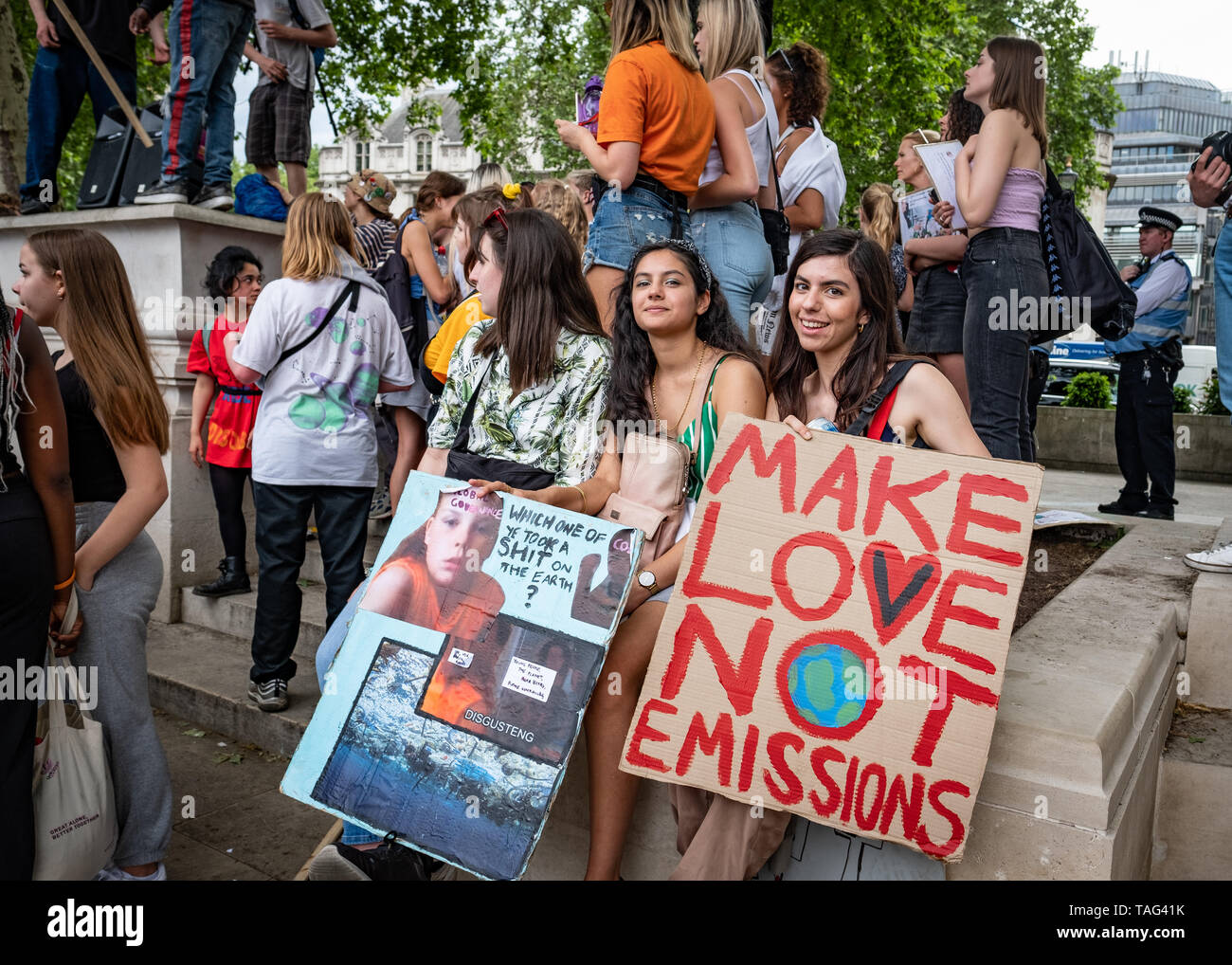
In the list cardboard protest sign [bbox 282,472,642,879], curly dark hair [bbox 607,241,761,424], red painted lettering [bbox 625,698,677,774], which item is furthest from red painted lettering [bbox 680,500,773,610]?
curly dark hair [bbox 607,241,761,424]

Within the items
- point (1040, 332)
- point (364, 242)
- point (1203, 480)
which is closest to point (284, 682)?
point (364, 242)

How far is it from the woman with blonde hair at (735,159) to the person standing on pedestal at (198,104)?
10.6 feet

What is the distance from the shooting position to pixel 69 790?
2676 mm

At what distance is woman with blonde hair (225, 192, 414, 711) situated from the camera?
4.21m

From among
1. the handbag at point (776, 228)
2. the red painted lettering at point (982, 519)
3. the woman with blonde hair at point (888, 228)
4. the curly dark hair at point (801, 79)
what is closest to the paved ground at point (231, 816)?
the red painted lettering at point (982, 519)

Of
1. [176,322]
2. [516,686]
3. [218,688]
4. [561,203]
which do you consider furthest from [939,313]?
[176,322]

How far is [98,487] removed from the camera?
2.96 meters

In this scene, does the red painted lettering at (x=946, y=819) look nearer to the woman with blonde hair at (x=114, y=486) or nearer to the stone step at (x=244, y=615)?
the woman with blonde hair at (x=114, y=486)

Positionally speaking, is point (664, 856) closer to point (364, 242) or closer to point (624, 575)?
point (624, 575)

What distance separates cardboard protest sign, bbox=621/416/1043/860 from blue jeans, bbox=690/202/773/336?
1648 mm

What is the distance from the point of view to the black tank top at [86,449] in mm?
2893

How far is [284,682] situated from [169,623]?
1576 mm

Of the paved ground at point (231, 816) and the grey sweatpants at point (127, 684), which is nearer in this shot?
the grey sweatpants at point (127, 684)

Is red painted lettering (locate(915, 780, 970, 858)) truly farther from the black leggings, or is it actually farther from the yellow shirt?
the black leggings
